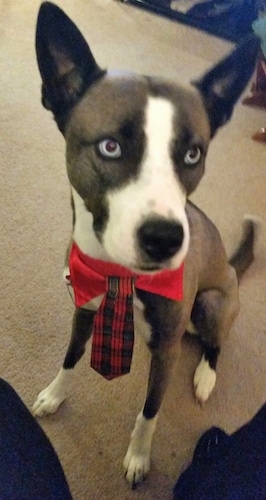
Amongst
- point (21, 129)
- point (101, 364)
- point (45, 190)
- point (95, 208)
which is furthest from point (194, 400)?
point (21, 129)

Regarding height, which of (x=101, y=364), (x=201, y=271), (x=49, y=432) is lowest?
(x=49, y=432)

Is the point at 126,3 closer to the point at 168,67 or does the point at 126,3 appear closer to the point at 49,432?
the point at 168,67

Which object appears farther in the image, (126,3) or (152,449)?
(126,3)

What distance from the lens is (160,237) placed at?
93cm

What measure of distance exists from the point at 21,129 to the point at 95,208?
1510 millimetres

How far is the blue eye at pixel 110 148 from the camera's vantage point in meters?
0.98

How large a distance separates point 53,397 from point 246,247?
78 centimetres

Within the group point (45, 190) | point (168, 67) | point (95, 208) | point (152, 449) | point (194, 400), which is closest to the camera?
point (95, 208)

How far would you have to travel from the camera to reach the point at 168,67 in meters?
3.02

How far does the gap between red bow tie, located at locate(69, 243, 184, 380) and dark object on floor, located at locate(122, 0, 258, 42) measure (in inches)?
104

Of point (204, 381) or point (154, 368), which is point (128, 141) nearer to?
point (154, 368)

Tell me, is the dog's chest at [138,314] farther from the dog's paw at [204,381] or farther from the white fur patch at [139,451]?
the dog's paw at [204,381]

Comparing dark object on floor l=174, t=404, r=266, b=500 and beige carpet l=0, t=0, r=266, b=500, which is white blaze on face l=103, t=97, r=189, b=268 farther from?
beige carpet l=0, t=0, r=266, b=500

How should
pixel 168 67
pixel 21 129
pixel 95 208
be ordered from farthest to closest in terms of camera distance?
pixel 168 67 → pixel 21 129 → pixel 95 208
